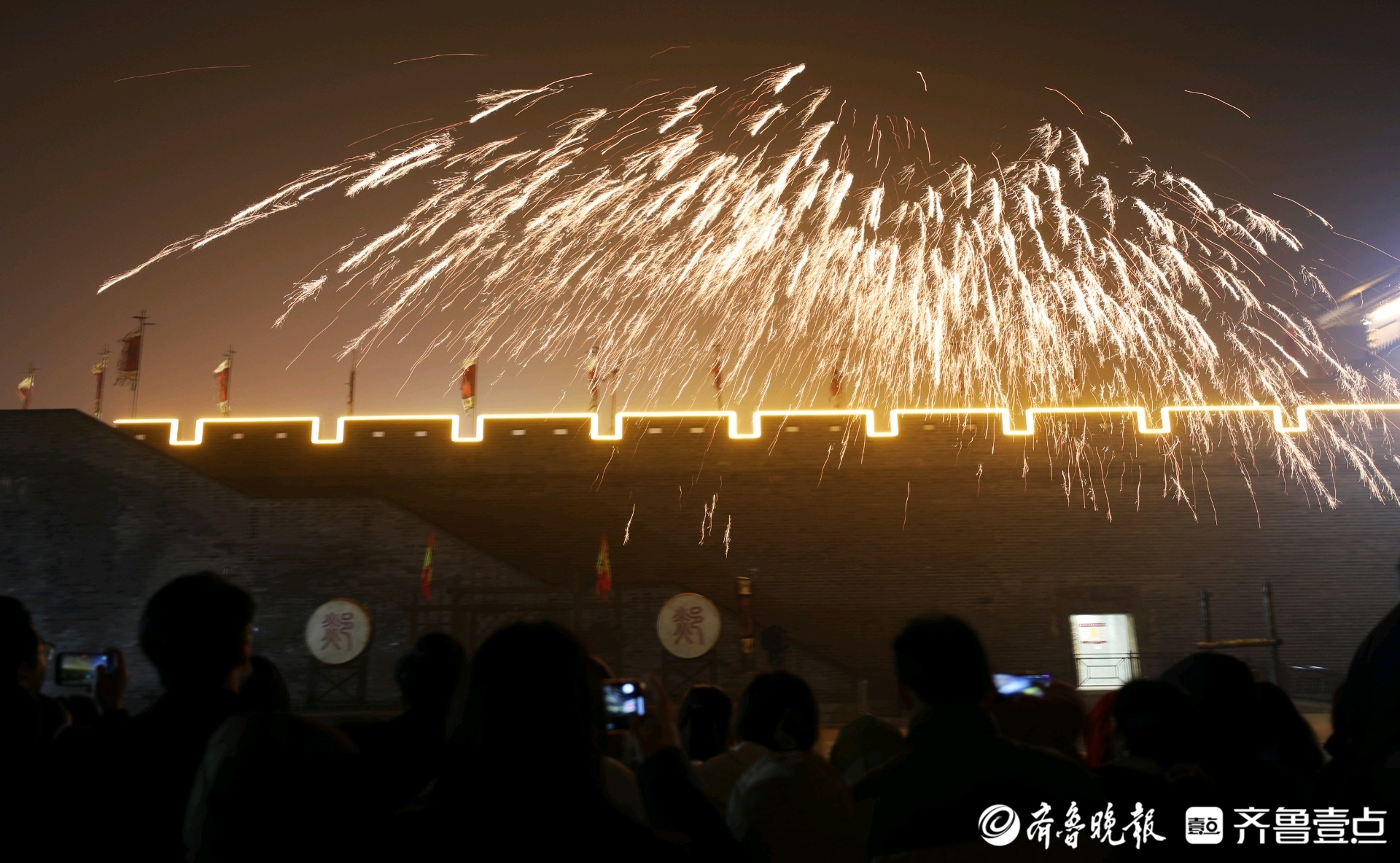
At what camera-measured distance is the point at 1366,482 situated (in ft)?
49.7

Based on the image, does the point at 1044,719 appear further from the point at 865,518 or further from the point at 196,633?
the point at 865,518

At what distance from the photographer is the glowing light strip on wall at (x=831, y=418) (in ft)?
51.2

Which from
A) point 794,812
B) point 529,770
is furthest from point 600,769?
point 794,812

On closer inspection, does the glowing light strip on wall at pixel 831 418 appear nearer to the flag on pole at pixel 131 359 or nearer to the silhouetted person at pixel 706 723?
the flag on pole at pixel 131 359

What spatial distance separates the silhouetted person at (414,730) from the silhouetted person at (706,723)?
681 millimetres

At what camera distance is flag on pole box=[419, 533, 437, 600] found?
1262 cm

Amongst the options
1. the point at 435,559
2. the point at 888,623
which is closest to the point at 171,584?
the point at 435,559

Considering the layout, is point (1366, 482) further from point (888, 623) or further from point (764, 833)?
point (764, 833)

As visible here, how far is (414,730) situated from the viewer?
2281mm

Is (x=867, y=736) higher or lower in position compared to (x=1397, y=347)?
lower

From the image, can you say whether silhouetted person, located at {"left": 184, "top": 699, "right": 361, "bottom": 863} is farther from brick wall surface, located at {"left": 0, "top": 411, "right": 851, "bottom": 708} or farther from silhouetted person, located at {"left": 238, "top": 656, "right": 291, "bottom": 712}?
brick wall surface, located at {"left": 0, "top": 411, "right": 851, "bottom": 708}

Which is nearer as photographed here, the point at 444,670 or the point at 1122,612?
the point at 444,670

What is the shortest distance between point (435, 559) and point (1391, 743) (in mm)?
12794

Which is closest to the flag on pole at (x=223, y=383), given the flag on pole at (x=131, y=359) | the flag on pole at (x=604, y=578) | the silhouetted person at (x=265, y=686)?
the flag on pole at (x=131, y=359)
